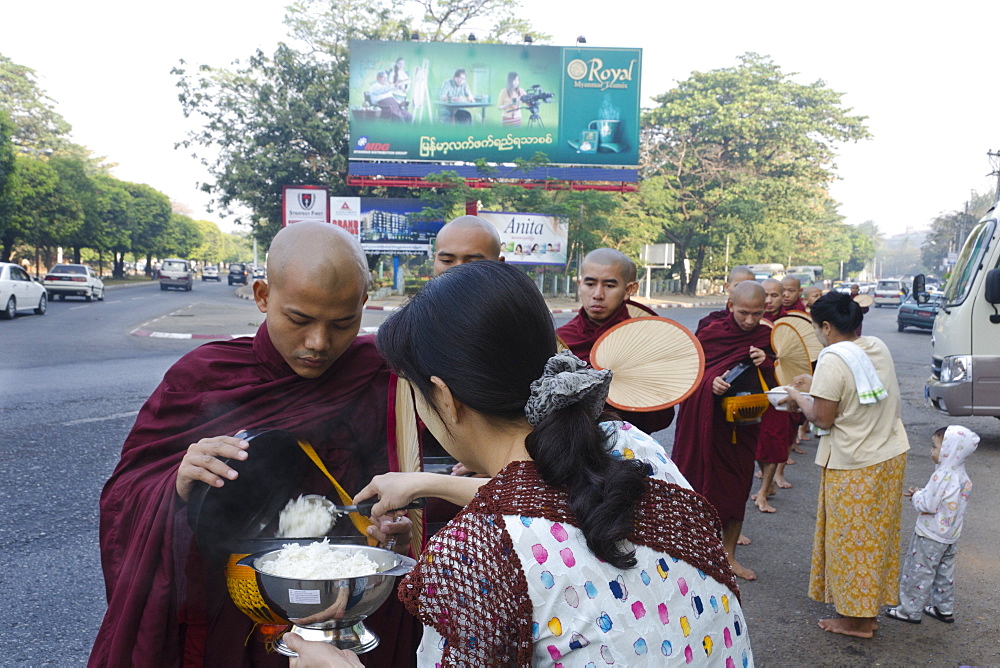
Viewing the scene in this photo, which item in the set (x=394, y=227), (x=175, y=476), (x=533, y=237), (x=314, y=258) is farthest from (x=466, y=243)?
(x=394, y=227)

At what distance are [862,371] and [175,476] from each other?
3316 millimetres

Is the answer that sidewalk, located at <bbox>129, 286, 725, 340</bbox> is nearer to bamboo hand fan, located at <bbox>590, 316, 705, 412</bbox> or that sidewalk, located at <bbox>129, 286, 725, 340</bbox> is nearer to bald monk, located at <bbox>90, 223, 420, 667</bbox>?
bamboo hand fan, located at <bbox>590, 316, 705, 412</bbox>

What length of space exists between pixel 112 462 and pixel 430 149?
2347 cm

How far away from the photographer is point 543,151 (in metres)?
28.6

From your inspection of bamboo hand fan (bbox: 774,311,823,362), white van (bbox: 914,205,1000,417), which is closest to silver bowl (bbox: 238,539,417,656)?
bamboo hand fan (bbox: 774,311,823,362)

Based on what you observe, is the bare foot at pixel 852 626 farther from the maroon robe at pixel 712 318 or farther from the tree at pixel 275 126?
the tree at pixel 275 126

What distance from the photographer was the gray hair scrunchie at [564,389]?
48.5 inches

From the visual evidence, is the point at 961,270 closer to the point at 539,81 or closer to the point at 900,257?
the point at 539,81

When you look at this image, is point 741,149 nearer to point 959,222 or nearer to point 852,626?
point 959,222

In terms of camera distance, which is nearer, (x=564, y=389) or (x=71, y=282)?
(x=564, y=389)

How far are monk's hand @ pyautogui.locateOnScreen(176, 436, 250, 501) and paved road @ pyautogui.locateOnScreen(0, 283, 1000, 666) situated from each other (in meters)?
2.29

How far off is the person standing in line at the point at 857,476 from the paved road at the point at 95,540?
246 millimetres

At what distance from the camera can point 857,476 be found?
389 cm

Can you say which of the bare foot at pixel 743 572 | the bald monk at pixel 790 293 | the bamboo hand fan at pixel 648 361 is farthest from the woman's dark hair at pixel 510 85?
the bamboo hand fan at pixel 648 361
